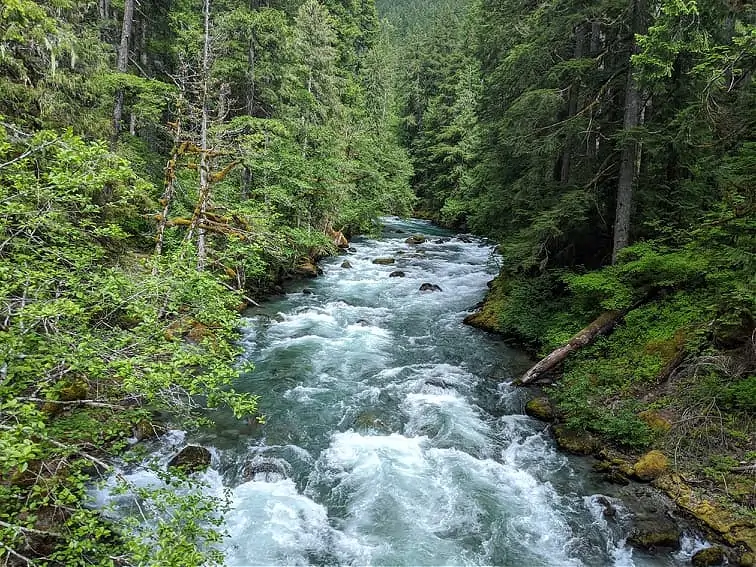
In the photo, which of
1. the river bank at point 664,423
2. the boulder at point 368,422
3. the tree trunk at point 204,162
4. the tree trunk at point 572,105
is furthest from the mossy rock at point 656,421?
the tree trunk at point 204,162

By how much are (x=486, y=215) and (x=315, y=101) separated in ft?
29.0

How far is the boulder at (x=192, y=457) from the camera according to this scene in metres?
8.38

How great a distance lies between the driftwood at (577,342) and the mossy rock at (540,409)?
99 cm

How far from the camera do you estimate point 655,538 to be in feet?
23.1

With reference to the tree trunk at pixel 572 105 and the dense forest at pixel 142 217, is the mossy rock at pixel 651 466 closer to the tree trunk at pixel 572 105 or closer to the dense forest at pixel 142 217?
the dense forest at pixel 142 217

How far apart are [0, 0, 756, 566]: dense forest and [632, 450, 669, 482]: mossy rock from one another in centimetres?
23

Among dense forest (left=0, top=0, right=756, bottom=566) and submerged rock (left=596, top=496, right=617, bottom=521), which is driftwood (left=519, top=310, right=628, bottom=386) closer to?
dense forest (left=0, top=0, right=756, bottom=566)

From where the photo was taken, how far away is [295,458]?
9.27 m

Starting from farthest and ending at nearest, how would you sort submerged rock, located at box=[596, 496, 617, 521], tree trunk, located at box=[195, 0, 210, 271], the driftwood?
tree trunk, located at box=[195, 0, 210, 271] < the driftwood < submerged rock, located at box=[596, 496, 617, 521]

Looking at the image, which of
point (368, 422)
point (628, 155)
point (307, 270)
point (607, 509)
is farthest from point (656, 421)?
point (307, 270)

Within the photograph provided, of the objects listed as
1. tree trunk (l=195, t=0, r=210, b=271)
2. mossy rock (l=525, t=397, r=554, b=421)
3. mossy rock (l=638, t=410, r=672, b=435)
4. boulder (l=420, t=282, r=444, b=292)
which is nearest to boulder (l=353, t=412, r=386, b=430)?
mossy rock (l=525, t=397, r=554, b=421)

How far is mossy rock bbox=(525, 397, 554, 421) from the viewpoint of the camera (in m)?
10.4

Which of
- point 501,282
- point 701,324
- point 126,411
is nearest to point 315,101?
point 501,282

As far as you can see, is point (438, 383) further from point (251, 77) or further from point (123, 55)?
point (123, 55)
